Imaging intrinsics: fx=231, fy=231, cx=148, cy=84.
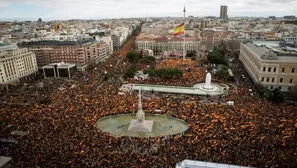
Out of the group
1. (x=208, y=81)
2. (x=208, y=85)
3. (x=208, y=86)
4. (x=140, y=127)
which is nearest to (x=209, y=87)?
(x=208, y=86)

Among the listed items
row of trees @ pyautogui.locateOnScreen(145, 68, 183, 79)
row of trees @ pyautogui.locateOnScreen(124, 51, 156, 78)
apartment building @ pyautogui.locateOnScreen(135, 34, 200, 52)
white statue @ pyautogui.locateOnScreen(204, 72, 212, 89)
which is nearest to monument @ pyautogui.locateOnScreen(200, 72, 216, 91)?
white statue @ pyautogui.locateOnScreen(204, 72, 212, 89)

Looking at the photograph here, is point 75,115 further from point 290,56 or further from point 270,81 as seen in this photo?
point 290,56

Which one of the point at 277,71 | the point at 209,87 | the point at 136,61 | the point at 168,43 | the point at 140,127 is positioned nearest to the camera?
the point at 140,127

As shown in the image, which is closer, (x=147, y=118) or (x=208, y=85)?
(x=147, y=118)

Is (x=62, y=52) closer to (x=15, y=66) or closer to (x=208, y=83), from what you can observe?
(x=15, y=66)

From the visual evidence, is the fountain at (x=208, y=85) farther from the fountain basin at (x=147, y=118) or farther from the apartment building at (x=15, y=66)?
the apartment building at (x=15, y=66)
